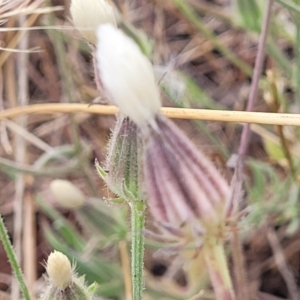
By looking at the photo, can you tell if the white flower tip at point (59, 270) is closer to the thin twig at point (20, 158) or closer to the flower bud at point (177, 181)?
the flower bud at point (177, 181)

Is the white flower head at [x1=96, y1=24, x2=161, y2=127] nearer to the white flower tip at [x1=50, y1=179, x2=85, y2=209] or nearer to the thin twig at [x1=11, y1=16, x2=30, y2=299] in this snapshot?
the white flower tip at [x1=50, y1=179, x2=85, y2=209]

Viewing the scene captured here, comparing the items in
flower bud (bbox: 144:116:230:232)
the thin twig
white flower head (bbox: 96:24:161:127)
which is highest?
white flower head (bbox: 96:24:161:127)

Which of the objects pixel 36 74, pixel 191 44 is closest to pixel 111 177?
pixel 191 44

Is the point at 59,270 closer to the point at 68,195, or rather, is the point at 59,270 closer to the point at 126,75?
the point at 126,75

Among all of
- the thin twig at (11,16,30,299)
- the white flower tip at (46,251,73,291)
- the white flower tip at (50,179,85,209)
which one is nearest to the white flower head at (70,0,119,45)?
the white flower tip at (46,251,73,291)

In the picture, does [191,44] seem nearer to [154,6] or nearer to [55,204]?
[154,6]

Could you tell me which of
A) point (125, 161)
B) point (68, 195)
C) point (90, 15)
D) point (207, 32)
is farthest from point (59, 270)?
point (207, 32)

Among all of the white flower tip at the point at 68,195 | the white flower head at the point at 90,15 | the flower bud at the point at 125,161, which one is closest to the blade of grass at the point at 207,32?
the white flower tip at the point at 68,195
